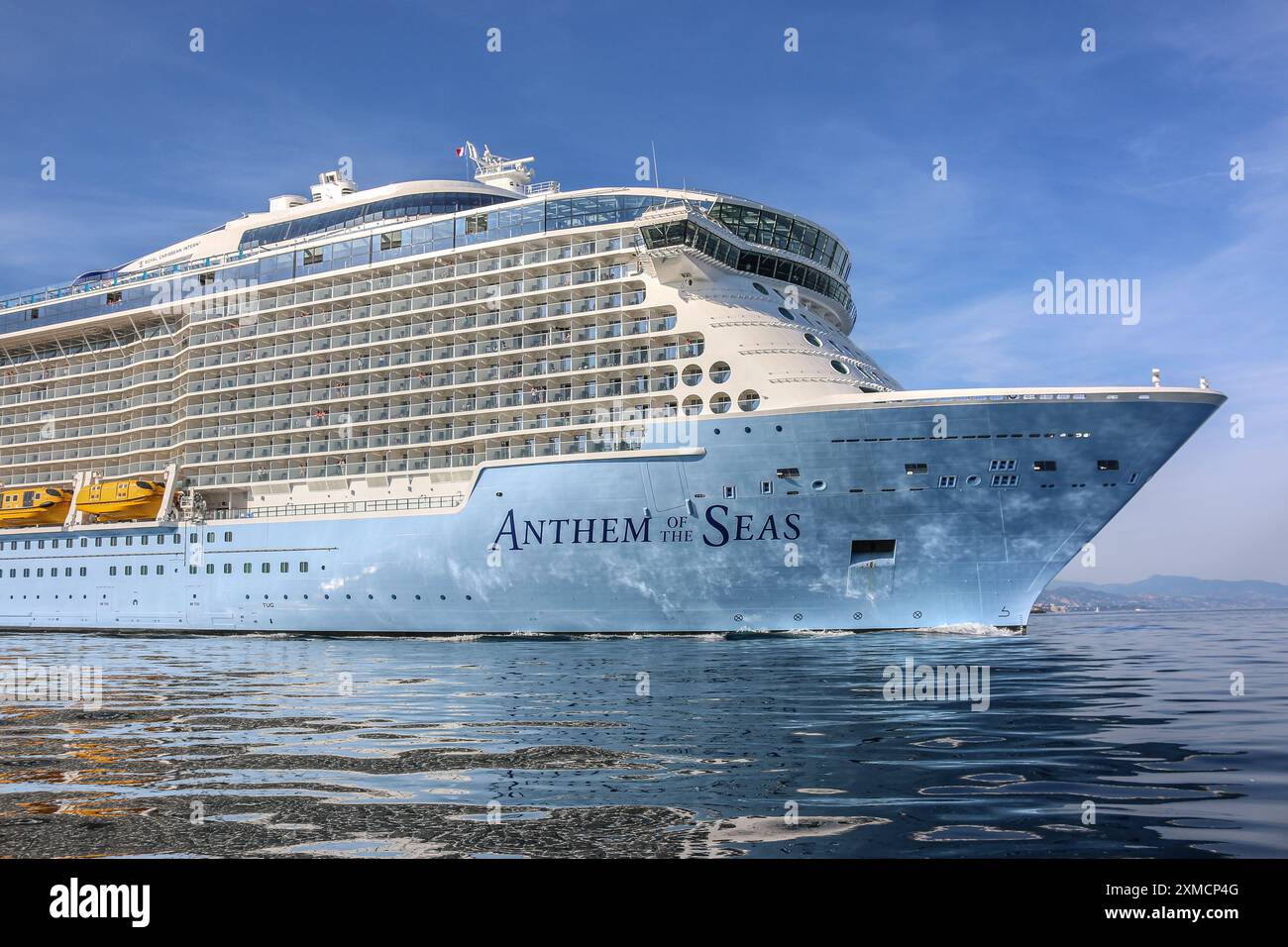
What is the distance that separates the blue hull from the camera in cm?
2978

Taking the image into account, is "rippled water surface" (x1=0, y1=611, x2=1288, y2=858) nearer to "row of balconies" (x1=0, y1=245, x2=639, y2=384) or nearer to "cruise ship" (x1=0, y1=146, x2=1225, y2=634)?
"cruise ship" (x1=0, y1=146, x2=1225, y2=634)

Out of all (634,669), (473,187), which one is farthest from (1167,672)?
(473,187)

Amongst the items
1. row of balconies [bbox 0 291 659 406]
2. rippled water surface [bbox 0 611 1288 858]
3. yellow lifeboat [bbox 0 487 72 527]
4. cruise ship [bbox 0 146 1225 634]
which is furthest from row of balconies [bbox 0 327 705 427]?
rippled water surface [bbox 0 611 1288 858]

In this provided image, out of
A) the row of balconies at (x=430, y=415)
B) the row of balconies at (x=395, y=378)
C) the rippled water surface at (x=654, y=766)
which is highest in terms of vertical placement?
the row of balconies at (x=395, y=378)

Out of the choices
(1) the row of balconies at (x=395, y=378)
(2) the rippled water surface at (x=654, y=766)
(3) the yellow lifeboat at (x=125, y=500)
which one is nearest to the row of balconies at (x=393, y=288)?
(1) the row of balconies at (x=395, y=378)

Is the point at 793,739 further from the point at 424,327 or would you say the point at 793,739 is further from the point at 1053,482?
the point at 424,327

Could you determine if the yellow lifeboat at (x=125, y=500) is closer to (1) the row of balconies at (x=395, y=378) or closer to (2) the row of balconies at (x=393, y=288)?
(1) the row of balconies at (x=395, y=378)

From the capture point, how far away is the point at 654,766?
9.93 meters

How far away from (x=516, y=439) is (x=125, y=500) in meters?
22.0

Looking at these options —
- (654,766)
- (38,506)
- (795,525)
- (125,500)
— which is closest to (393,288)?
(125,500)

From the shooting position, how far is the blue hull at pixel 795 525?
29781 mm

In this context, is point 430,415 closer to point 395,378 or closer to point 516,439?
point 395,378

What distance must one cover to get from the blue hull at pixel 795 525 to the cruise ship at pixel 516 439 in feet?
0.29

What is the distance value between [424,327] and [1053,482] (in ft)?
86.4
